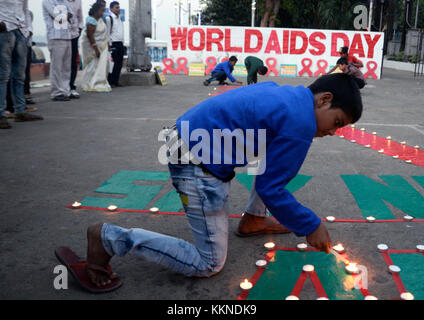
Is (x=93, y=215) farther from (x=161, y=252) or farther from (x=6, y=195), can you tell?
(x=161, y=252)

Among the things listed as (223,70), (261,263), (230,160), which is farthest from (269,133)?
(223,70)

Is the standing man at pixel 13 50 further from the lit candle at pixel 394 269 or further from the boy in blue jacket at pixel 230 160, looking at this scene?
the lit candle at pixel 394 269

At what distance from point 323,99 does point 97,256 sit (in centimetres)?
144

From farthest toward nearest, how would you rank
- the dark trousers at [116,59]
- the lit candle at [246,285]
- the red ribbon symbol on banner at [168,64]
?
1. the red ribbon symbol on banner at [168,64]
2. the dark trousers at [116,59]
3. the lit candle at [246,285]

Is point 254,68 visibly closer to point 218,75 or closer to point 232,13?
point 218,75

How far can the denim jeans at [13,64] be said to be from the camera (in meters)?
5.95

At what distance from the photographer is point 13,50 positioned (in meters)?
6.25

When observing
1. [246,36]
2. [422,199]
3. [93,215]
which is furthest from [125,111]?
[246,36]

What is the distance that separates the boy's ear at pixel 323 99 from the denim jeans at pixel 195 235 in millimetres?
677

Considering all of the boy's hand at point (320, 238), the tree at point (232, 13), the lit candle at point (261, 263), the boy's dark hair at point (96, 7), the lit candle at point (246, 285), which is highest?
the tree at point (232, 13)

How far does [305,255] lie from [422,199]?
1.61 meters

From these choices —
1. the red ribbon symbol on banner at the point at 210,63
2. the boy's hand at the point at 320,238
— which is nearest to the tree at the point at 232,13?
the red ribbon symbol on banner at the point at 210,63

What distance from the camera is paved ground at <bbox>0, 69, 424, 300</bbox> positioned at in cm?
234

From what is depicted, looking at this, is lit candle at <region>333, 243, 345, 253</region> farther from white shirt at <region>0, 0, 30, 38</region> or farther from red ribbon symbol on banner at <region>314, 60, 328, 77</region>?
red ribbon symbol on banner at <region>314, 60, 328, 77</region>
